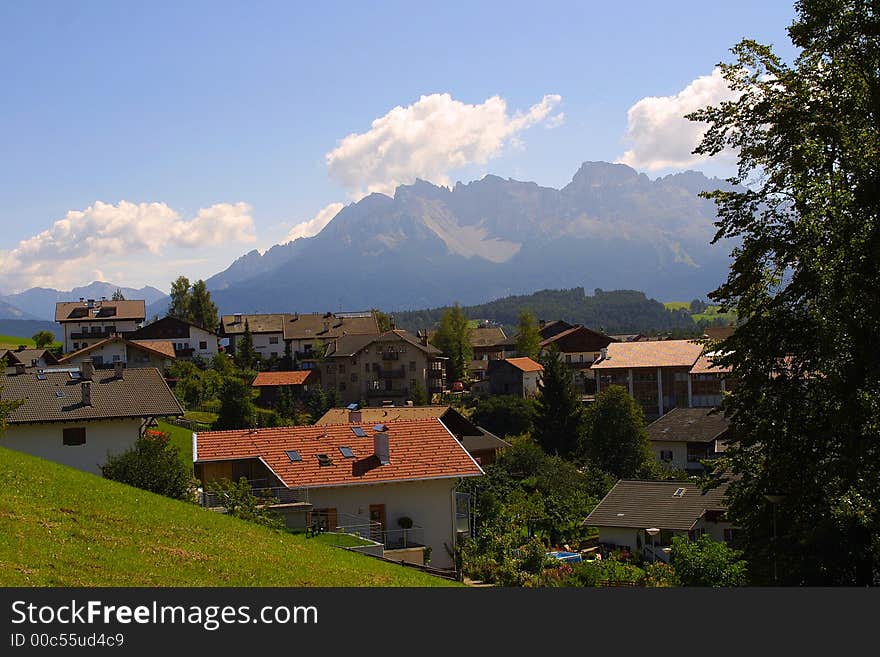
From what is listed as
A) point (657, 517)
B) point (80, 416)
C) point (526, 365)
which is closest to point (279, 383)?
point (526, 365)

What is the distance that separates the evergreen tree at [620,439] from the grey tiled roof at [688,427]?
6.46m

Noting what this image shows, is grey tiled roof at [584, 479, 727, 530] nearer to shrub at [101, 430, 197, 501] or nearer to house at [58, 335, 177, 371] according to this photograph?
shrub at [101, 430, 197, 501]

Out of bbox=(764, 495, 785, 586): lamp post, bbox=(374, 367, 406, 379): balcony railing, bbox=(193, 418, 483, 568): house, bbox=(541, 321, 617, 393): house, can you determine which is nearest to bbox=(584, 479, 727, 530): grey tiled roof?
bbox=(193, 418, 483, 568): house

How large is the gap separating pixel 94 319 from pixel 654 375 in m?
67.9

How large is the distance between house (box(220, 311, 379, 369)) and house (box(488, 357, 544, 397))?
78.4 feet

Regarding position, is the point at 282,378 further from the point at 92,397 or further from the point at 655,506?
the point at 655,506

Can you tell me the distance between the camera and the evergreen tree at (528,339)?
118588mm

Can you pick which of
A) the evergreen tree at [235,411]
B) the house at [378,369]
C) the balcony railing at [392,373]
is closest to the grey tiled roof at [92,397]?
the evergreen tree at [235,411]

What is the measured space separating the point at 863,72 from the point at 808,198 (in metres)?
2.34

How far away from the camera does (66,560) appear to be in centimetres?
1348

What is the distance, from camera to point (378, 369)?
100938 millimetres

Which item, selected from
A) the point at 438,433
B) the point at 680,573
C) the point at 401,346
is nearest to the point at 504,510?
the point at 438,433

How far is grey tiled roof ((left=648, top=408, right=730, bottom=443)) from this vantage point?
216 ft

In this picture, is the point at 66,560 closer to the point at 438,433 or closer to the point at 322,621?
the point at 322,621
